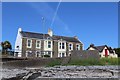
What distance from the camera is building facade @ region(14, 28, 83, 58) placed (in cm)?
3916

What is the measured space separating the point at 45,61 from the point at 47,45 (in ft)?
69.1

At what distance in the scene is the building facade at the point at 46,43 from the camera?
39156mm

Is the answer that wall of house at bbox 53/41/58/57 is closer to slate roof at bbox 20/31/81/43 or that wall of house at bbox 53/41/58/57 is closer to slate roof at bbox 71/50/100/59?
slate roof at bbox 20/31/81/43

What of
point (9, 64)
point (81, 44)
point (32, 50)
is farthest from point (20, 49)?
point (9, 64)

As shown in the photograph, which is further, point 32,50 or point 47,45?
point 47,45

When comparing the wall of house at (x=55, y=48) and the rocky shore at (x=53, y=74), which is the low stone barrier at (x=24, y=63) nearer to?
the rocky shore at (x=53, y=74)

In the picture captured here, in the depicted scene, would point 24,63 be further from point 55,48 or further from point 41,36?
point 41,36

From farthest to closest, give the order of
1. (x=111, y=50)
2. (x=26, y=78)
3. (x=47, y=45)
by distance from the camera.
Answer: (x=111, y=50) < (x=47, y=45) < (x=26, y=78)

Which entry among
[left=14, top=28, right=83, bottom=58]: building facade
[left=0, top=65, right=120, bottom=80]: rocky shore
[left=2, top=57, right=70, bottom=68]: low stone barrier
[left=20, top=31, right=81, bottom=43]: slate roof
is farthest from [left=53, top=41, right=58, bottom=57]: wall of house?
[left=0, top=65, right=120, bottom=80]: rocky shore

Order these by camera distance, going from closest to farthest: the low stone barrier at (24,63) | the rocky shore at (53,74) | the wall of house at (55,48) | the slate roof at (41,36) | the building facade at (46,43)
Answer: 1. the rocky shore at (53,74)
2. the low stone barrier at (24,63)
3. the building facade at (46,43)
4. the slate roof at (41,36)
5. the wall of house at (55,48)

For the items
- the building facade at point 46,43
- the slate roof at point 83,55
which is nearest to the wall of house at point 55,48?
the building facade at point 46,43

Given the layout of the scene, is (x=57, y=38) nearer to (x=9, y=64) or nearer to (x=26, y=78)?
(x=9, y=64)

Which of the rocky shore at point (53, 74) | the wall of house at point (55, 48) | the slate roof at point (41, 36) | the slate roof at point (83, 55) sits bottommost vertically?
the rocky shore at point (53, 74)

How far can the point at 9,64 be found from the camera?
17.6 meters
